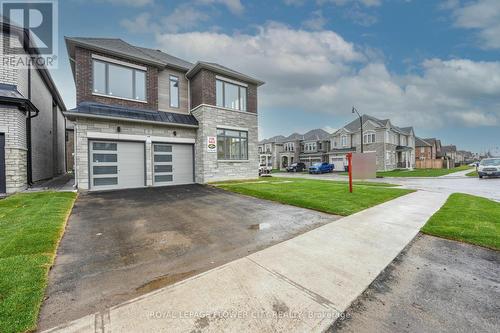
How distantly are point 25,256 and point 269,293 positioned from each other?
401 centimetres

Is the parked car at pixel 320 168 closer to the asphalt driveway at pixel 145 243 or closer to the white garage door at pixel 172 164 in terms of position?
the white garage door at pixel 172 164

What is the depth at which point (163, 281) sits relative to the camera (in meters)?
3.11

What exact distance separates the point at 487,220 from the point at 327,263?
5786 millimetres

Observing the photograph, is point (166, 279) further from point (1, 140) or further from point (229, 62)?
point (229, 62)

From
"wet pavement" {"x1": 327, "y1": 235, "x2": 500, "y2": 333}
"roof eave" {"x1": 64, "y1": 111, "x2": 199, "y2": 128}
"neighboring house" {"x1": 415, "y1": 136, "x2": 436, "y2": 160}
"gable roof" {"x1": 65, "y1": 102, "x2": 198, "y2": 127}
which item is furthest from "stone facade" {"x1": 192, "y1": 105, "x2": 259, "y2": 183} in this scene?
"neighboring house" {"x1": 415, "y1": 136, "x2": 436, "y2": 160}

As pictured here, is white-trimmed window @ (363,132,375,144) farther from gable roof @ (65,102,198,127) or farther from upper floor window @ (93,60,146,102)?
upper floor window @ (93,60,146,102)

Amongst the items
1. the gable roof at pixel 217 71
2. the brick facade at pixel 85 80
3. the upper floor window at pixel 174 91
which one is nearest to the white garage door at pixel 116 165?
the brick facade at pixel 85 80

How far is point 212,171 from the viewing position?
1465cm

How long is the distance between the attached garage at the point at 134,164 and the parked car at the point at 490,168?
26.5 m

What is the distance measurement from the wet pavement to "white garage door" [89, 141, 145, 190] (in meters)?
13.0

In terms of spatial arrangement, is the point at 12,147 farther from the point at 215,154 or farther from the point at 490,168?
the point at 490,168

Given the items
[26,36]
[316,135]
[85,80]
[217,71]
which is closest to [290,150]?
[316,135]

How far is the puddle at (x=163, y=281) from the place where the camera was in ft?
9.62

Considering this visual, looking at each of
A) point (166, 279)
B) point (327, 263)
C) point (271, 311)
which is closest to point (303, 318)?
point (271, 311)
